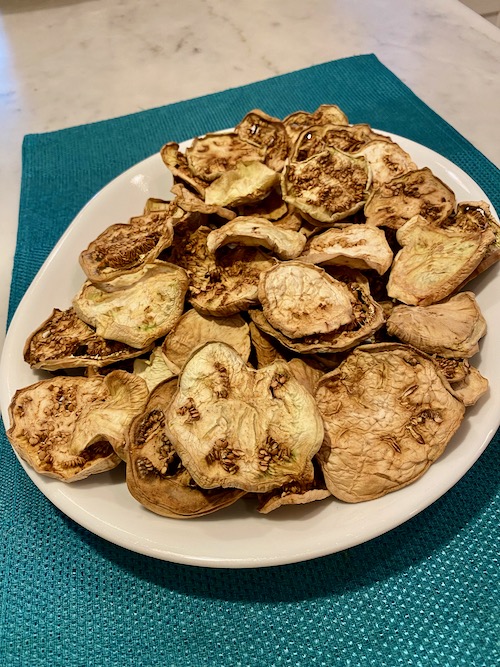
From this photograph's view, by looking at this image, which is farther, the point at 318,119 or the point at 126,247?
the point at 318,119

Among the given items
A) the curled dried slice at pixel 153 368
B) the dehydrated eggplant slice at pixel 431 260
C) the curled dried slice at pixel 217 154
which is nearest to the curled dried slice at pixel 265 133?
the curled dried slice at pixel 217 154

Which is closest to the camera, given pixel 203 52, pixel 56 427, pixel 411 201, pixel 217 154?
pixel 56 427

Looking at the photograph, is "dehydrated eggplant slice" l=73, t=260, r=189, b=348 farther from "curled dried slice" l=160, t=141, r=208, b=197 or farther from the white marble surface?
the white marble surface

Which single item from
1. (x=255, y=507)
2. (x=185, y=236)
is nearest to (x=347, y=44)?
(x=185, y=236)

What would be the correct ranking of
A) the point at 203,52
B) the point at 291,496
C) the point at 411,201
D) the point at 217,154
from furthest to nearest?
the point at 203,52 → the point at 217,154 → the point at 411,201 → the point at 291,496

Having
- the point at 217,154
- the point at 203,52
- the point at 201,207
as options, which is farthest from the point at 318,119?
the point at 203,52

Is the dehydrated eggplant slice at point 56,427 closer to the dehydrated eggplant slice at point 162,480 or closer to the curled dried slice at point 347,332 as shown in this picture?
the dehydrated eggplant slice at point 162,480

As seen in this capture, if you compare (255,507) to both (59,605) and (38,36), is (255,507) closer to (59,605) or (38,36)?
(59,605)

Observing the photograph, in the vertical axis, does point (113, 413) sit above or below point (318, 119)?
below

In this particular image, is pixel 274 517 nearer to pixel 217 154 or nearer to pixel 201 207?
pixel 201 207
